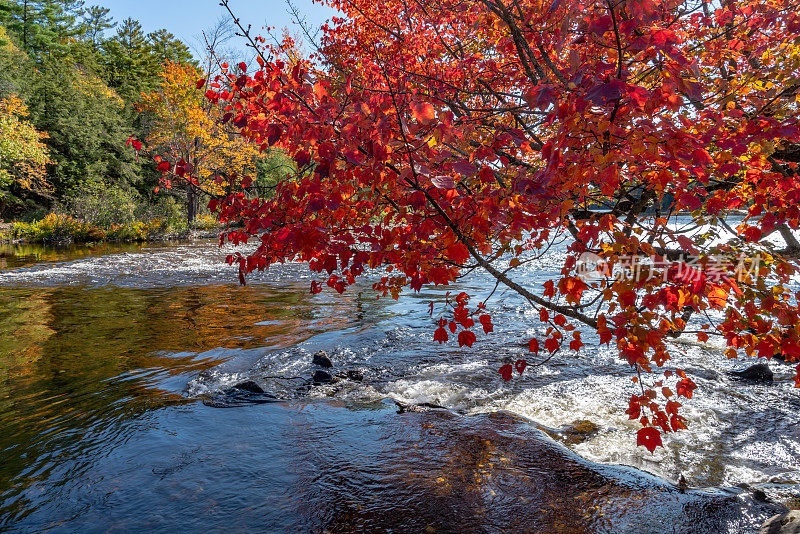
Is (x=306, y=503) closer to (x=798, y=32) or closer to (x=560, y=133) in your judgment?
(x=560, y=133)

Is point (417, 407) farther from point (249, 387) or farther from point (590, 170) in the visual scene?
point (590, 170)

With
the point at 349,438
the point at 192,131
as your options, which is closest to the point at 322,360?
the point at 349,438

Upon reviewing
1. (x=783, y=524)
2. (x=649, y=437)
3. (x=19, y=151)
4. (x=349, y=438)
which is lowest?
(x=349, y=438)

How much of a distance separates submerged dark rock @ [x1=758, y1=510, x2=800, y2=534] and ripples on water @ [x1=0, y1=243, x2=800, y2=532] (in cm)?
22

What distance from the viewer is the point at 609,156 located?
81.4 inches

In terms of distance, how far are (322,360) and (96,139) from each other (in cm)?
3276

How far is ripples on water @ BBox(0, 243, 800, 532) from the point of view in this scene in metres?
3.38

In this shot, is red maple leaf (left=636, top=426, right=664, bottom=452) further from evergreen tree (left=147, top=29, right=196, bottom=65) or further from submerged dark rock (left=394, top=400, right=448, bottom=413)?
evergreen tree (left=147, top=29, right=196, bottom=65)

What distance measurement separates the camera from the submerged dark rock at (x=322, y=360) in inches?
261

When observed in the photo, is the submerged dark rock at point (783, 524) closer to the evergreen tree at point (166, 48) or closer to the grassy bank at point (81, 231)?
the grassy bank at point (81, 231)

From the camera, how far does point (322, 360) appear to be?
6.67 m

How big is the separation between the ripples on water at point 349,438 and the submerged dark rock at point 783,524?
22 centimetres

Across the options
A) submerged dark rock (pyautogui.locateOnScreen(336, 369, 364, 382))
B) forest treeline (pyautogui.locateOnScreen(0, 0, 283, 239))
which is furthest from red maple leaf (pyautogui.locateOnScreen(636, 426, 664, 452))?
forest treeline (pyautogui.locateOnScreen(0, 0, 283, 239))

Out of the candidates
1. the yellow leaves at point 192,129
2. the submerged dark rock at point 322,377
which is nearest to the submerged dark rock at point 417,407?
the submerged dark rock at point 322,377
